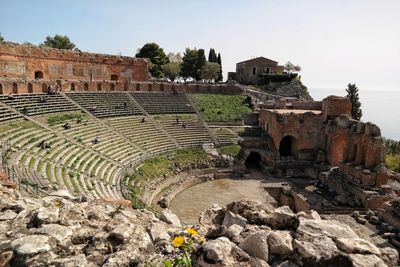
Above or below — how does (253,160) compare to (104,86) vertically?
below

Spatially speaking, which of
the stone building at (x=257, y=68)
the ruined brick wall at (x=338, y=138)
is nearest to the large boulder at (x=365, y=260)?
the ruined brick wall at (x=338, y=138)

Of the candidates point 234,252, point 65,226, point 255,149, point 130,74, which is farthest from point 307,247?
point 130,74

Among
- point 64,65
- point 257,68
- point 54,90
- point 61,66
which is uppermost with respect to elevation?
point 257,68

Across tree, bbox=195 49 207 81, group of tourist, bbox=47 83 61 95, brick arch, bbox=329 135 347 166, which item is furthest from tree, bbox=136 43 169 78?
brick arch, bbox=329 135 347 166

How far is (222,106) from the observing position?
37.9 metres

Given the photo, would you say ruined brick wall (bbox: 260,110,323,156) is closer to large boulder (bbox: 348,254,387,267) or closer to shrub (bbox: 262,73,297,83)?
shrub (bbox: 262,73,297,83)

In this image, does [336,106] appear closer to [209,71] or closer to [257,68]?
[257,68]

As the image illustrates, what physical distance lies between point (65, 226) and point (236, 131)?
1107 inches

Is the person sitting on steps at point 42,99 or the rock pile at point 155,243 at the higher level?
the person sitting on steps at point 42,99

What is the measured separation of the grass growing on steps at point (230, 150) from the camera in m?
29.0

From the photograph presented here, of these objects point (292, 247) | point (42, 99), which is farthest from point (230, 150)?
point (292, 247)

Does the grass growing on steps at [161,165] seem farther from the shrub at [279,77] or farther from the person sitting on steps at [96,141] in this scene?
the shrub at [279,77]

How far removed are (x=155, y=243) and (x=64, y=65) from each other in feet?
116

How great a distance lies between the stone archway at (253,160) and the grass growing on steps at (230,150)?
200 cm
